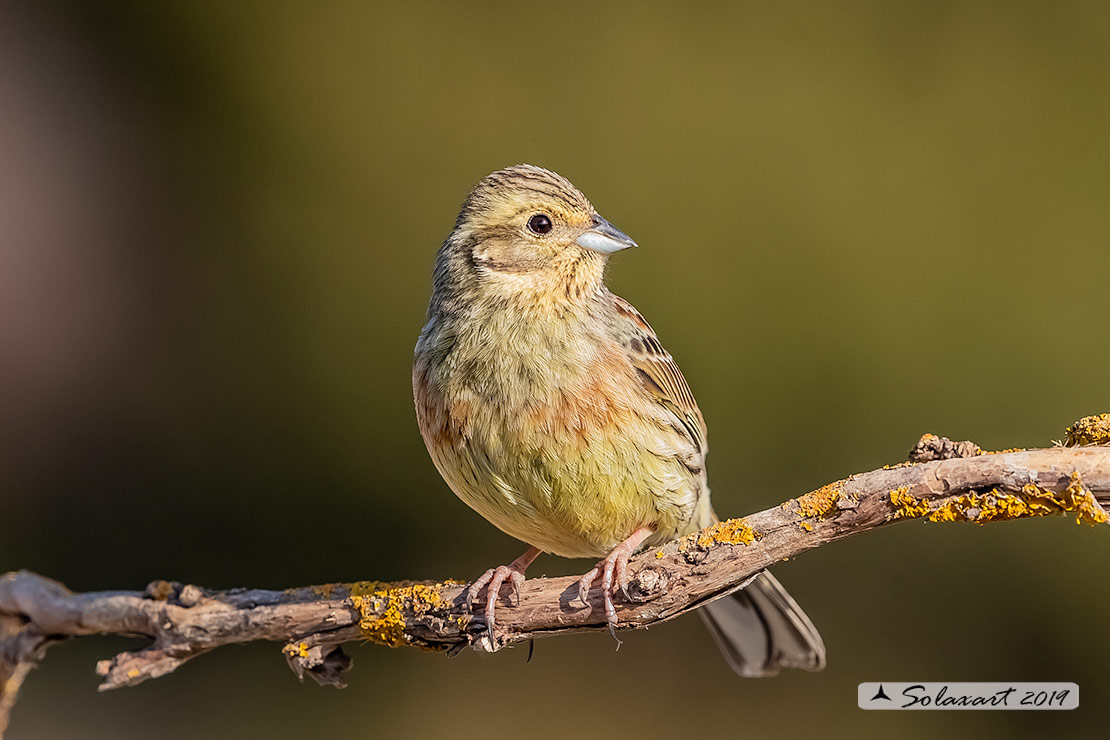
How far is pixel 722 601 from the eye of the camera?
4344 mm

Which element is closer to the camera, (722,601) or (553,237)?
(553,237)

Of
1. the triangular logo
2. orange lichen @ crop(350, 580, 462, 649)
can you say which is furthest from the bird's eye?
the triangular logo

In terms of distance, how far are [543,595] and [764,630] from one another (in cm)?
137

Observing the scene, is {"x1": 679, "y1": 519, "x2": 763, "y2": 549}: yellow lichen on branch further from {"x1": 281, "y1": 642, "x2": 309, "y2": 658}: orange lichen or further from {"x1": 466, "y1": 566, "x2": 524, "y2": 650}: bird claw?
{"x1": 281, "y1": 642, "x2": 309, "y2": 658}: orange lichen

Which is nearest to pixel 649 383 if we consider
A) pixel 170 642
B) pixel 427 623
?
pixel 427 623

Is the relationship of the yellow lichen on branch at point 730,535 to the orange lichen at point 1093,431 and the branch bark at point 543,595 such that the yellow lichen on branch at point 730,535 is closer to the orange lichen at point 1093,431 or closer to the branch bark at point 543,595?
the branch bark at point 543,595

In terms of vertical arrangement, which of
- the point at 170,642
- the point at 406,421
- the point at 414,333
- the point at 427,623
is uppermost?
the point at 414,333

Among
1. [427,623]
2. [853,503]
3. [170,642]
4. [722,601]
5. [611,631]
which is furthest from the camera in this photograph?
[722,601]

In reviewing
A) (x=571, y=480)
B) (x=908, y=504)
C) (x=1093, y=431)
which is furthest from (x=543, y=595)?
(x=1093, y=431)

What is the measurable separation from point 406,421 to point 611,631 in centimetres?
300

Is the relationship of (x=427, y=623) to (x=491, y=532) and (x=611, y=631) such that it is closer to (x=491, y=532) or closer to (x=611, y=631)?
(x=611, y=631)

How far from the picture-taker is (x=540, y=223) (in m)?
3.59

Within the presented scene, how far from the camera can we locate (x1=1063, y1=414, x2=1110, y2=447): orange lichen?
9.67ft

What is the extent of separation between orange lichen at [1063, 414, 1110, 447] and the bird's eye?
66.8 inches
